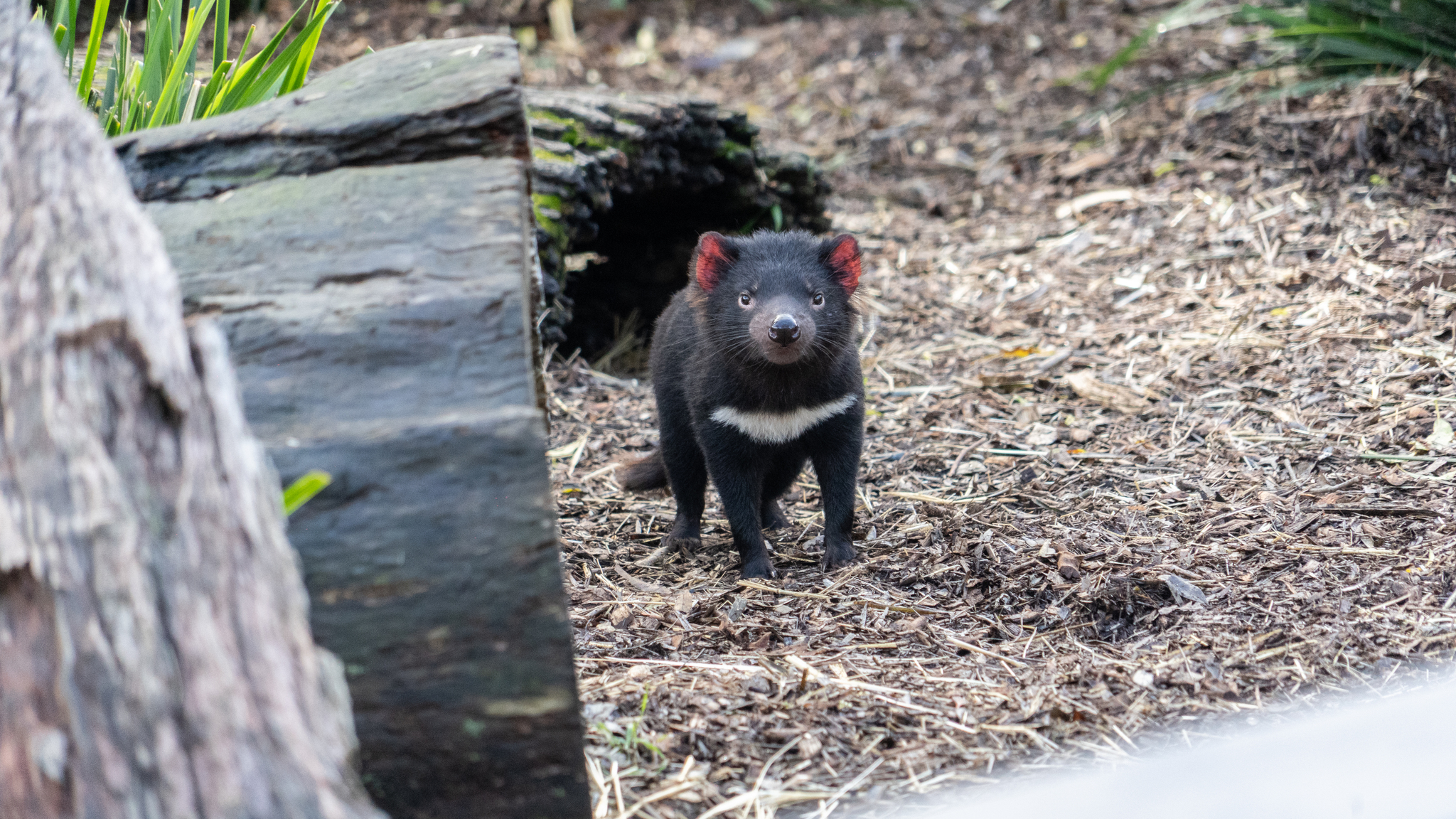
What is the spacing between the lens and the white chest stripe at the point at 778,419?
3523mm

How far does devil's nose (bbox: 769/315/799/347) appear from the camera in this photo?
3229 mm

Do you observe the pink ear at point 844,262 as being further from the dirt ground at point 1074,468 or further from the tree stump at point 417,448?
the tree stump at point 417,448

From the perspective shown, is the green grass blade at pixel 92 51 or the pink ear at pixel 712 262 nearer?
the green grass blade at pixel 92 51

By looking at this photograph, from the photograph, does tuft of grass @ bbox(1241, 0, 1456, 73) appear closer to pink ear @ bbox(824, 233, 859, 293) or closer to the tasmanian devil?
pink ear @ bbox(824, 233, 859, 293)

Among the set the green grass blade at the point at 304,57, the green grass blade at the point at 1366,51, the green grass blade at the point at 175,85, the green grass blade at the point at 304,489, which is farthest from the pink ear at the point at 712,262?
the green grass blade at the point at 1366,51

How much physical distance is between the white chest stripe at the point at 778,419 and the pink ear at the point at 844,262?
369 mm

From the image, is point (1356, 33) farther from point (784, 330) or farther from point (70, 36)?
point (70, 36)

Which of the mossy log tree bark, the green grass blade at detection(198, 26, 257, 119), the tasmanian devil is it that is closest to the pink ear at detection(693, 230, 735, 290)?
the tasmanian devil

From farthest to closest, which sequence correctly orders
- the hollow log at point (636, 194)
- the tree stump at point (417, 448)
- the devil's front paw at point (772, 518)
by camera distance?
the hollow log at point (636, 194), the devil's front paw at point (772, 518), the tree stump at point (417, 448)

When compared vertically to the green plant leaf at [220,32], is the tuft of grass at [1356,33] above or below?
below

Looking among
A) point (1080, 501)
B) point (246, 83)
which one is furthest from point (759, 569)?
point (246, 83)

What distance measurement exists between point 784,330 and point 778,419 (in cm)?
39

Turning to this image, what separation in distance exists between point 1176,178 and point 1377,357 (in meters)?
1.95

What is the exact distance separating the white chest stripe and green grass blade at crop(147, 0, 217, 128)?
5.62ft
